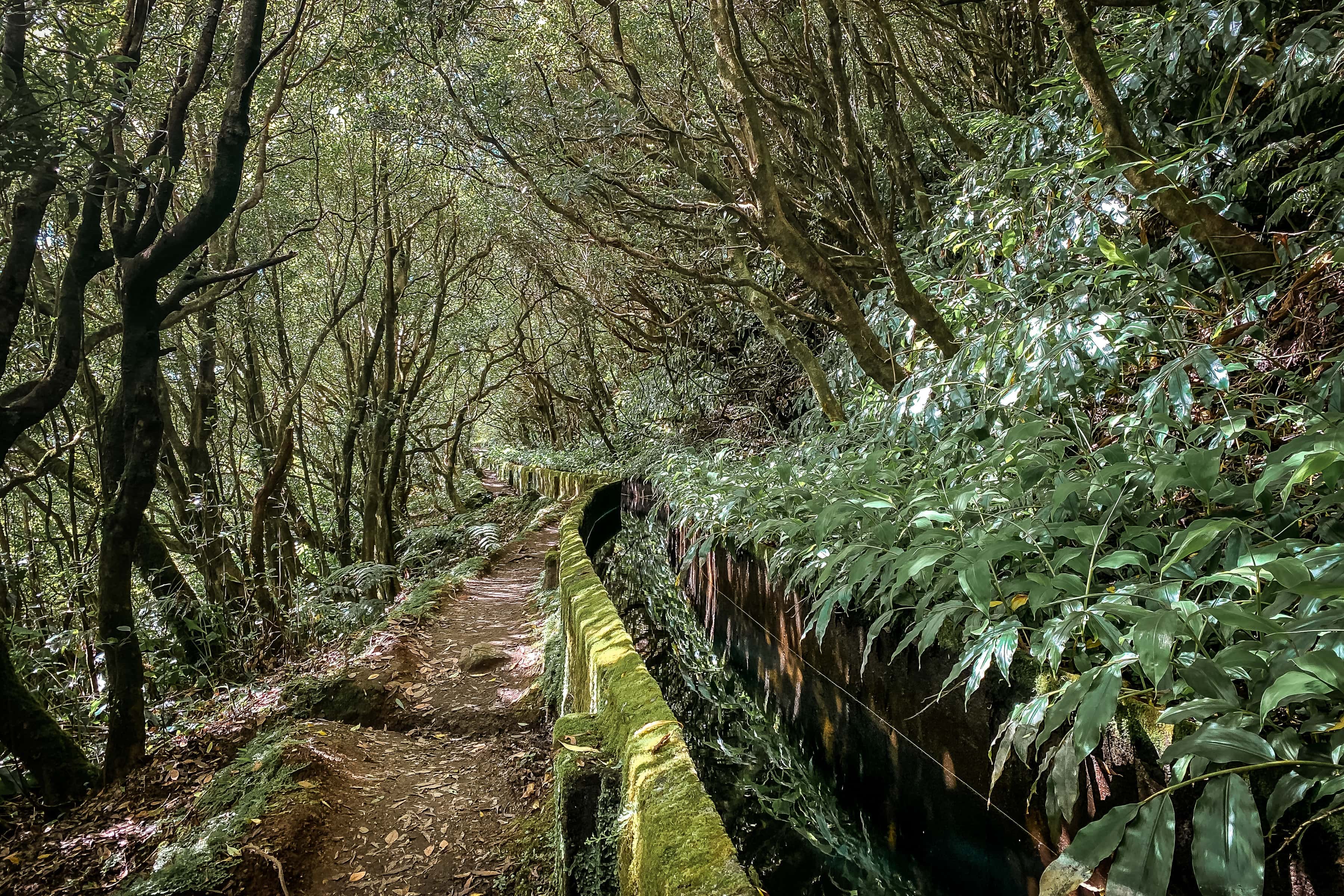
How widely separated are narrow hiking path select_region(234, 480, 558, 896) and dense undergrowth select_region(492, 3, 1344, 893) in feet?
7.43

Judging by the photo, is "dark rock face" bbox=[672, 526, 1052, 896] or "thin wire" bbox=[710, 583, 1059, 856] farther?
"dark rock face" bbox=[672, 526, 1052, 896]

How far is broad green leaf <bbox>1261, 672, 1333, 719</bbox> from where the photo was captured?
137 centimetres

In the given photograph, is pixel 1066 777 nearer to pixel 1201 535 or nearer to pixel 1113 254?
pixel 1201 535

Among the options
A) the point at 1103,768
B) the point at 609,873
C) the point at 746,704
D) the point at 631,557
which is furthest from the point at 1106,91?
the point at 631,557

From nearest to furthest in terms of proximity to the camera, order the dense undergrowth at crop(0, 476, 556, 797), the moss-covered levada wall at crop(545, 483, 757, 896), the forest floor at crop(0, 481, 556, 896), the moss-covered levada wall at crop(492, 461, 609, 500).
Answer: the moss-covered levada wall at crop(545, 483, 757, 896) → the forest floor at crop(0, 481, 556, 896) → the dense undergrowth at crop(0, 476, 556, 797) → the moss-covered levada wall at crop(492, 461, 609, 500)

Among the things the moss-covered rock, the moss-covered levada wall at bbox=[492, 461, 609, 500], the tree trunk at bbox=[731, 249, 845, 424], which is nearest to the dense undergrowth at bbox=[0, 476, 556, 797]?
the moss-covered rock

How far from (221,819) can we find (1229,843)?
14.2ft

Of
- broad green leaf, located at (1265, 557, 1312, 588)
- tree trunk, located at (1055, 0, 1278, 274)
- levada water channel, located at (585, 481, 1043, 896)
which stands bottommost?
levada water channel, located at (585, 481, 1043, 896)

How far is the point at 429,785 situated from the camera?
459 cm

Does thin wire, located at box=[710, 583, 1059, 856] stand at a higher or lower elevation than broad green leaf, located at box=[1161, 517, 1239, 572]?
lower

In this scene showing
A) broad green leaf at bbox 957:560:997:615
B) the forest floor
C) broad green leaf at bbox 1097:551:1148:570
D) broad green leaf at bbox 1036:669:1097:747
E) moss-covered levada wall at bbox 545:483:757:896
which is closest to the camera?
broad green leaf at bbox 1036:669:1097:747

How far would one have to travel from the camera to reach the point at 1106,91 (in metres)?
3.15

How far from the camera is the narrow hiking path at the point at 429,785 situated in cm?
365

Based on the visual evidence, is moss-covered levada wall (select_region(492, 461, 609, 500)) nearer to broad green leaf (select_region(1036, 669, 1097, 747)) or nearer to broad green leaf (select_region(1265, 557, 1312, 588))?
broad green leaf (select_region(1036, 669, 1097, 747))
